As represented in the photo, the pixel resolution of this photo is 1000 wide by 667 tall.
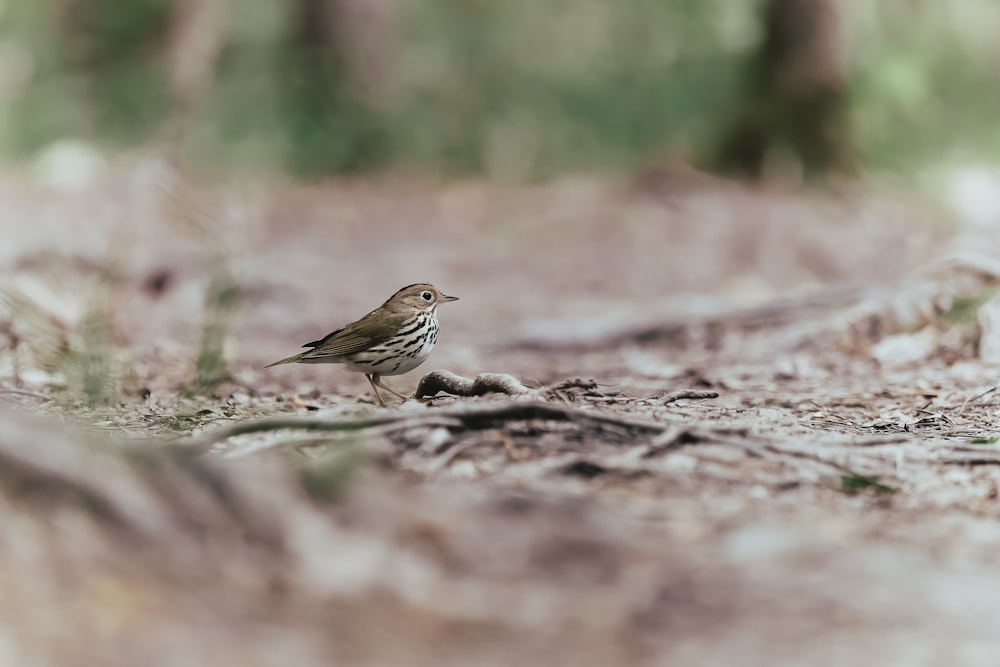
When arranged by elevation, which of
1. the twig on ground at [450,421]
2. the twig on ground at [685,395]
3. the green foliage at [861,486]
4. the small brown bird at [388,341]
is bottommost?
the green foliage at [861,486]

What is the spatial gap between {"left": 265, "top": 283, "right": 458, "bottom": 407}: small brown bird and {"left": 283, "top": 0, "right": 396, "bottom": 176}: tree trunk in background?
316 inches

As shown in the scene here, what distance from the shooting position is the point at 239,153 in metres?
11.4

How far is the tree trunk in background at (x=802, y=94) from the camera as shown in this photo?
Result: 31.9ft

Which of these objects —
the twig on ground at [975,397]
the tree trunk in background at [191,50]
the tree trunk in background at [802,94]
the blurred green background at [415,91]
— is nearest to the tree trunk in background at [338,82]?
the blurred green background at [415,91]

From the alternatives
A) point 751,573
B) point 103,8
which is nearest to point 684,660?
point 751,573

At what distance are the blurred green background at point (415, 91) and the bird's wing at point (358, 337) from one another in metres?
6.97

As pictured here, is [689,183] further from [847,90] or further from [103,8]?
[103,8]

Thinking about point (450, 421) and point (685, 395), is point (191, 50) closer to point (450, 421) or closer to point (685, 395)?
point (685, 395)

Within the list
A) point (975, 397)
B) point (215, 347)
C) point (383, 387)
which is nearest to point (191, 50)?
point (215, 347)

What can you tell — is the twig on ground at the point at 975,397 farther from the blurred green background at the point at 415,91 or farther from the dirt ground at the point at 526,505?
the blurred green background at the point at 415,91

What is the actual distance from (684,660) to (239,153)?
394 inches

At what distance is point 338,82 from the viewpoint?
11.9m

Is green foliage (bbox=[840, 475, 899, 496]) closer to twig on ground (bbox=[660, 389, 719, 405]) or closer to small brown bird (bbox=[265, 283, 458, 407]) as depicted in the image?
twig on ground (bbox=[660, 389, 719, 405])

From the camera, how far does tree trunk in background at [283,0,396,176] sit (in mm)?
11570
